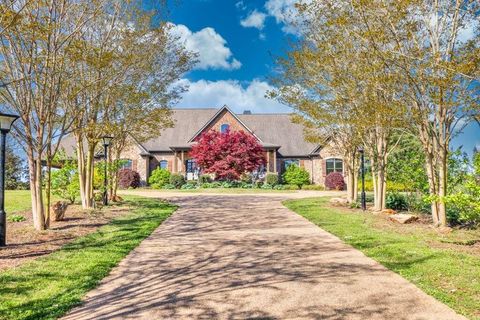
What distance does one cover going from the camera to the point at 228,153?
107ft

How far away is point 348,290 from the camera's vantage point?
5535 mm

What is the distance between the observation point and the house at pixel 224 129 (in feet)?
121

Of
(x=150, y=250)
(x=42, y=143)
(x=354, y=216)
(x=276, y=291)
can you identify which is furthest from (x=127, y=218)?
(x=276, y=291)

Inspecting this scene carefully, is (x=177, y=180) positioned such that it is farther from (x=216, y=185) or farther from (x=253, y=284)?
(x=253, y=284)

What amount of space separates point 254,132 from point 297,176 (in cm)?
709

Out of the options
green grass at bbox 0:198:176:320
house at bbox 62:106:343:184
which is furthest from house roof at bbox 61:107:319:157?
green grass at bbox 0:198:176:320

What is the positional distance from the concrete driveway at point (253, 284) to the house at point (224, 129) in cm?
2796

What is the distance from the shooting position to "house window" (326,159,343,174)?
36.9 metres

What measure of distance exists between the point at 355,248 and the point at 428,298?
10.5ft

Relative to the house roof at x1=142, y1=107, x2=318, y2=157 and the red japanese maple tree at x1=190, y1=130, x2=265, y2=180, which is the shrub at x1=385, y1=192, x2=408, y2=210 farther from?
the house roof at x1=142, y1=107, x2=318, y2=157

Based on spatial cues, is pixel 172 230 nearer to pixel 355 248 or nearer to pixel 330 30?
pixel 355 248

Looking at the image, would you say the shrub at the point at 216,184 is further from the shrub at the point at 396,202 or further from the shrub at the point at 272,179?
the shrub at the point at 396,202

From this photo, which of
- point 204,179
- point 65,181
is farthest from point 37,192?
point 204,179

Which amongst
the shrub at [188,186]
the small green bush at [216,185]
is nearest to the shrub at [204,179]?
the shrub at [188,186]
